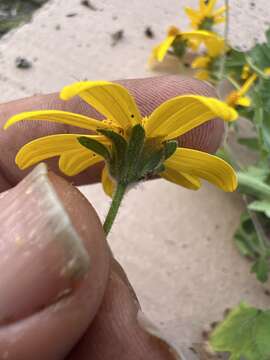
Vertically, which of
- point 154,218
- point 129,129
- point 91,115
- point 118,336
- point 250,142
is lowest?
point 154,218

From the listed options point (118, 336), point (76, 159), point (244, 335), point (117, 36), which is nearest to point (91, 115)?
point (76, 159)

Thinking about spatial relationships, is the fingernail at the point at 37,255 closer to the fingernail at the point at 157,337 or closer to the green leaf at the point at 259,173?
the fingernail at the point at 157,337

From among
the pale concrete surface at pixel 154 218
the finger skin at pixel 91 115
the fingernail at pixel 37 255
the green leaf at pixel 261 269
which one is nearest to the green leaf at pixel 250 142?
the pale concrete surface at pixel 154 218

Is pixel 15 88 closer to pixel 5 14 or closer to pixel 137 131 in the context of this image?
pixel 5 14

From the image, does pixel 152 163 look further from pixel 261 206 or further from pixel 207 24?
pixel 207 24

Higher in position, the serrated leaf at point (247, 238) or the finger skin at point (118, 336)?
the finger skin at point (118, 336)

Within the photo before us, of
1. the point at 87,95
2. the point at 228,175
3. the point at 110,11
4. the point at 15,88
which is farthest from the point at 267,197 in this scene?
the point at 110,11
